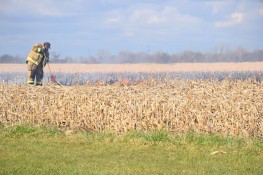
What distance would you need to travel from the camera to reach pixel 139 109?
14.7 metres

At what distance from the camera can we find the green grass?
1030cm

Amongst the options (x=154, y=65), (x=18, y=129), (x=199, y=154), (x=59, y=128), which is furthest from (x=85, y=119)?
(x=154, y=65)

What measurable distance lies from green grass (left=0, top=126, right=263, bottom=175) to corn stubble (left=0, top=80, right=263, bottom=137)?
36.7 inches

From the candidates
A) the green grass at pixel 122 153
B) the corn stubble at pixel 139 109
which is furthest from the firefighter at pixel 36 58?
the green grass at pixel 122 153

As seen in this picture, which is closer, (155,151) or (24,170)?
(24,170)

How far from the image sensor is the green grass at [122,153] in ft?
33.8

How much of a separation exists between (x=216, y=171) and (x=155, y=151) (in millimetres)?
2481

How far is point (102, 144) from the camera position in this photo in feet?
42.9

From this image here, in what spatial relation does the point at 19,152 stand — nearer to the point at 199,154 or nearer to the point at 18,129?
the point at 18,129

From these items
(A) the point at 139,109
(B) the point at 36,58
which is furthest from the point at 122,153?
(B) the point at 36,58

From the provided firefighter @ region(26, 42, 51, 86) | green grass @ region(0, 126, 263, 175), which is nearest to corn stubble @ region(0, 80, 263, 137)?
green grass @ region(0, 126, 263, 175)

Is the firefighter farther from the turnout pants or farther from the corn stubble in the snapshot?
the corn stubble

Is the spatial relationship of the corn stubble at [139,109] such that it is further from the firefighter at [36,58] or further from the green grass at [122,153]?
the firefighter at [36,58]

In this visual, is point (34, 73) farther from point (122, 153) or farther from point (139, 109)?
point (122, 153)
